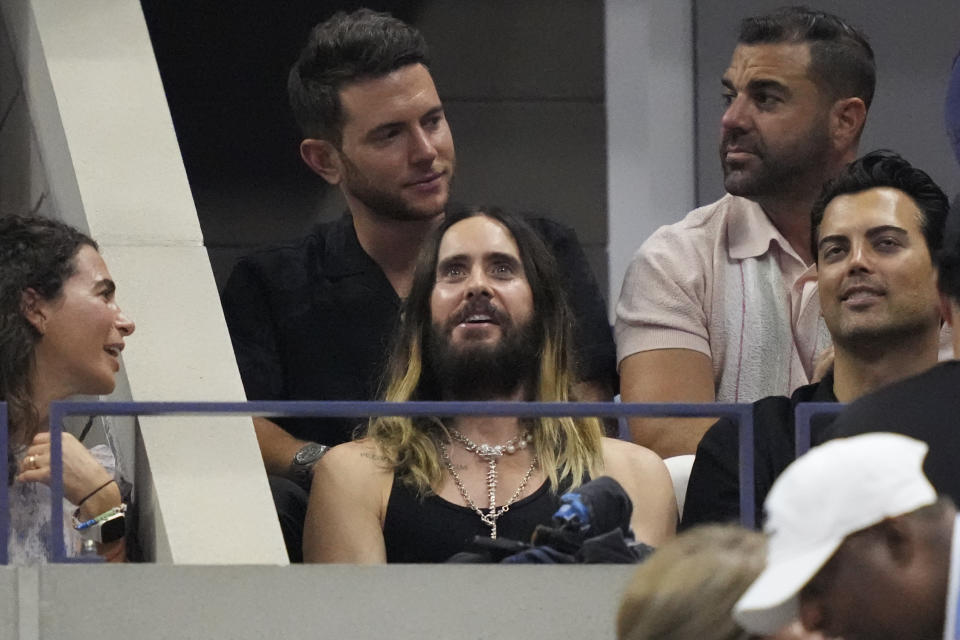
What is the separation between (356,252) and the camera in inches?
Answer: 201

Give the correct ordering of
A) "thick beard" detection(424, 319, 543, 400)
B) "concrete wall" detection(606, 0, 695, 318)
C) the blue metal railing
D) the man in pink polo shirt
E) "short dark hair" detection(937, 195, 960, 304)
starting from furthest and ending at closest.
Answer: "concrete wall" detection(606, 0, 695, 318) → the man in pink polo shirt → "thick beard" detection(424, 319, 543, 400) → the blue metal railing → "short dark hair" detection(937, 195, 960, 304)

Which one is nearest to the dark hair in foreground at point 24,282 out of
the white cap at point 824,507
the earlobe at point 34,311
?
the earlobe at point 34,311

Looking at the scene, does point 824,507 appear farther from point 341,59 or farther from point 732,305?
point 341,59

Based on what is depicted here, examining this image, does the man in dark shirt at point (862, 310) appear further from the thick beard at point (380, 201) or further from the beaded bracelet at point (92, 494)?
the beaded bracelet at point (92, 494)

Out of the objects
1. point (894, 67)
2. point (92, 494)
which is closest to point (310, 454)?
point (92, 494)

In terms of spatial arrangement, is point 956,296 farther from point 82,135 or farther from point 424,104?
point 82,135

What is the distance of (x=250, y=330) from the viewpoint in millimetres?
5051

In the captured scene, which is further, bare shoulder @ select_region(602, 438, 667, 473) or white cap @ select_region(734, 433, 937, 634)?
bare shoulder @ select_region(602, 438, 667, 473)

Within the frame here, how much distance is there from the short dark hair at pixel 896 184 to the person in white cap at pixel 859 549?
7.35ft

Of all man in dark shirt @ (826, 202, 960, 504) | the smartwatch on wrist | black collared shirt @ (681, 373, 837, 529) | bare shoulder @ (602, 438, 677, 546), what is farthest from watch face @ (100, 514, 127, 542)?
man in dark shirt @ (826, 202, 960, 504)

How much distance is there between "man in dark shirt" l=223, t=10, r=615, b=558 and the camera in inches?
196

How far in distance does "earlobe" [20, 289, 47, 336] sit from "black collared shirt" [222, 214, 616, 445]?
0.65m

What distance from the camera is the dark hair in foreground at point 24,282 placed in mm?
4367

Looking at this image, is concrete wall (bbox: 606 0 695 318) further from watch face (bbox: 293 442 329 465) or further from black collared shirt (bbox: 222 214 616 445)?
watch face (bbox: 293 442 329 465)
